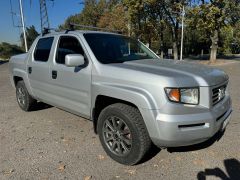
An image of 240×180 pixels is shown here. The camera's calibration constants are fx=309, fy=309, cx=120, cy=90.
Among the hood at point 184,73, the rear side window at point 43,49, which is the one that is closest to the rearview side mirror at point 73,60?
the hood at point 184,73

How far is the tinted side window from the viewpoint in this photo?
5016 mm

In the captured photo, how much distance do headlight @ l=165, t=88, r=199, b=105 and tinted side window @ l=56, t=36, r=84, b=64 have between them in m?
1.82

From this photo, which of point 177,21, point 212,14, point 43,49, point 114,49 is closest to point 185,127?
point 114,49

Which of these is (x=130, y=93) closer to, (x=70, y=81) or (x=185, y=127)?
(x=185, y=127)

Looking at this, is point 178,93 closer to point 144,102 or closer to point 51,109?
point 144,102

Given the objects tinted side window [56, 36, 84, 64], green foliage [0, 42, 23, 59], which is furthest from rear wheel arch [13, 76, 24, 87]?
green foliage [0, 42, 23, 59]

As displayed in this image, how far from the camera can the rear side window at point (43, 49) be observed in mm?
5801

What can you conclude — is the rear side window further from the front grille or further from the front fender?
the front grille

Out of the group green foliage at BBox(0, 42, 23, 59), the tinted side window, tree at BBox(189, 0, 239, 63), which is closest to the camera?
the tinted side window

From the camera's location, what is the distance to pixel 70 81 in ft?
16.4

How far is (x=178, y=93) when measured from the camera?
3.64 meters

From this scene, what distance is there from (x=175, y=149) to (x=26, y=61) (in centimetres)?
366

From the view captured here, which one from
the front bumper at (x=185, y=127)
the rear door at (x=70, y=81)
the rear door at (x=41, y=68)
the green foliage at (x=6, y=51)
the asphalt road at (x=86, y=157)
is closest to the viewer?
the front bumper at (x=185, y=127)

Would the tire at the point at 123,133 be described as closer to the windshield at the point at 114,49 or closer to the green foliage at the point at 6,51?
the windshield at the point at 114,49
